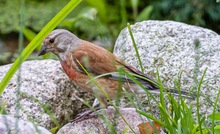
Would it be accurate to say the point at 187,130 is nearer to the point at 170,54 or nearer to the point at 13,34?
the point at 170,54

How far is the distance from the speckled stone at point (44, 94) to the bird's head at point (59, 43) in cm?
16

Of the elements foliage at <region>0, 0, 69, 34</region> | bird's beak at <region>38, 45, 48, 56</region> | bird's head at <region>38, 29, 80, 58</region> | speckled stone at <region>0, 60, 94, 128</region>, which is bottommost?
speckled stone at <region>0, 60, 94, 128</region>

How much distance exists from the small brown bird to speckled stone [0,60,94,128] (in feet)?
0.48

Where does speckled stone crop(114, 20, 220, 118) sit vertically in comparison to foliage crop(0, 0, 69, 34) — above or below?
below

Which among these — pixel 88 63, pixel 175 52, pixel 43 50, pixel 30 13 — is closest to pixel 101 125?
pixel 88 63

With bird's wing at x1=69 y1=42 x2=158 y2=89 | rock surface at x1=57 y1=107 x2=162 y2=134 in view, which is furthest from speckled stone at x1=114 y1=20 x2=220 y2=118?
rock surface at x1=57 y1=107 x2=162 y2=134

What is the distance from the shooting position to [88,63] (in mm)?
4086

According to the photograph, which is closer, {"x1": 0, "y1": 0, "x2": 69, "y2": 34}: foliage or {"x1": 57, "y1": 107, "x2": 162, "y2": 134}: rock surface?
{"x1": 57, "y1": 107, "x2": 162, "y2": 134}: rock surface

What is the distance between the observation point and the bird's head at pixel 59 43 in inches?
169

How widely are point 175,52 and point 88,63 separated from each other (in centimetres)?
66

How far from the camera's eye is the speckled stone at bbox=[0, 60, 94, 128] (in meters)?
4.03

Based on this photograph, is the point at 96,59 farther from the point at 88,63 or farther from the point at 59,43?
the point at 59,43

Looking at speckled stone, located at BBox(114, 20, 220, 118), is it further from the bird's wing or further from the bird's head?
the bird's head

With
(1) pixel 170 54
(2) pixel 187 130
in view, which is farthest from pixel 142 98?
(2) pixel 187 130
